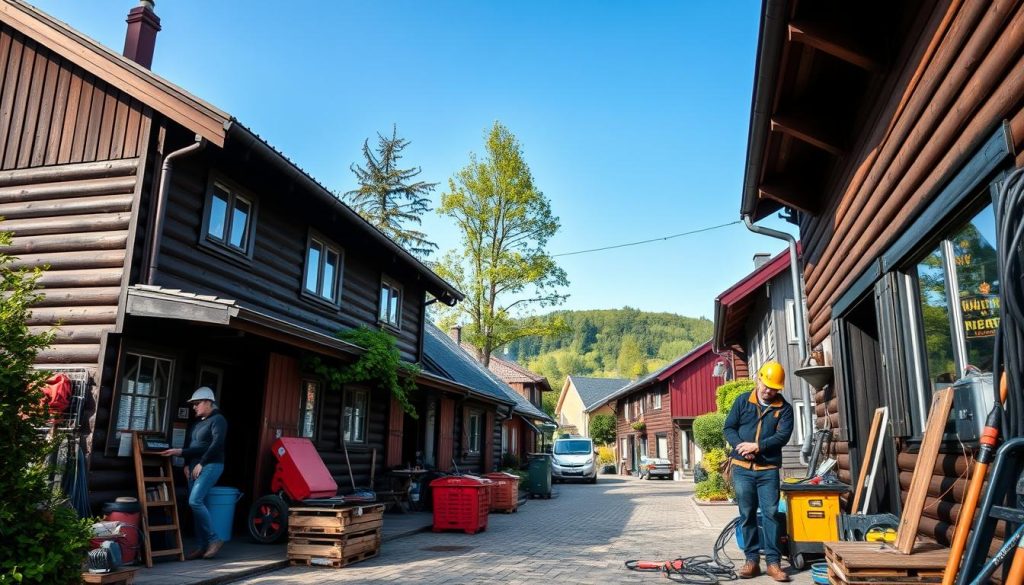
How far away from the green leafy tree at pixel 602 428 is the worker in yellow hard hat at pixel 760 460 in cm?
4882

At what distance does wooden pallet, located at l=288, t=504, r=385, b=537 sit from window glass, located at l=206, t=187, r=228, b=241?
3.96 m

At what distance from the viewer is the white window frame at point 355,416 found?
13367 millimetres

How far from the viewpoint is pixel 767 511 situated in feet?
23.1

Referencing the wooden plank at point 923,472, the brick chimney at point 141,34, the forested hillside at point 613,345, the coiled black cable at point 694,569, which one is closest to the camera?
the wooden plank at point 923,472

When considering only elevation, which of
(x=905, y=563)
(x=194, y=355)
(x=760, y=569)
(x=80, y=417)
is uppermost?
(x=194, y=355)

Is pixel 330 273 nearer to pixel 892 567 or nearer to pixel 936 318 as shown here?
pixel 936 318

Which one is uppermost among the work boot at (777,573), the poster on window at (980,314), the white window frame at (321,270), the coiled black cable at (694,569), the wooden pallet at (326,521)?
the white window frame at (321,270)

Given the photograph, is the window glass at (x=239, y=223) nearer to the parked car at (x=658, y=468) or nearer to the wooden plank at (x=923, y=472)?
the wooden plank at (x=923, y=472)

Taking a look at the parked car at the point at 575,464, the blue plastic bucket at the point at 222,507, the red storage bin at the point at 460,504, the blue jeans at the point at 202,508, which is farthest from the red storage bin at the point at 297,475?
the parked car at the point at 575,464

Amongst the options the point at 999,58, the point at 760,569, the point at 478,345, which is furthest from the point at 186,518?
the point at 478,345

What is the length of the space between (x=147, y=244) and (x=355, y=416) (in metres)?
6.20

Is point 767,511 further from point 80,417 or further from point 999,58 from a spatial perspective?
point 80,417

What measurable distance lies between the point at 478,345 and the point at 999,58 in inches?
978

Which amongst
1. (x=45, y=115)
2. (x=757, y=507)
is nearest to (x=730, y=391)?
(x=757, y=507)
